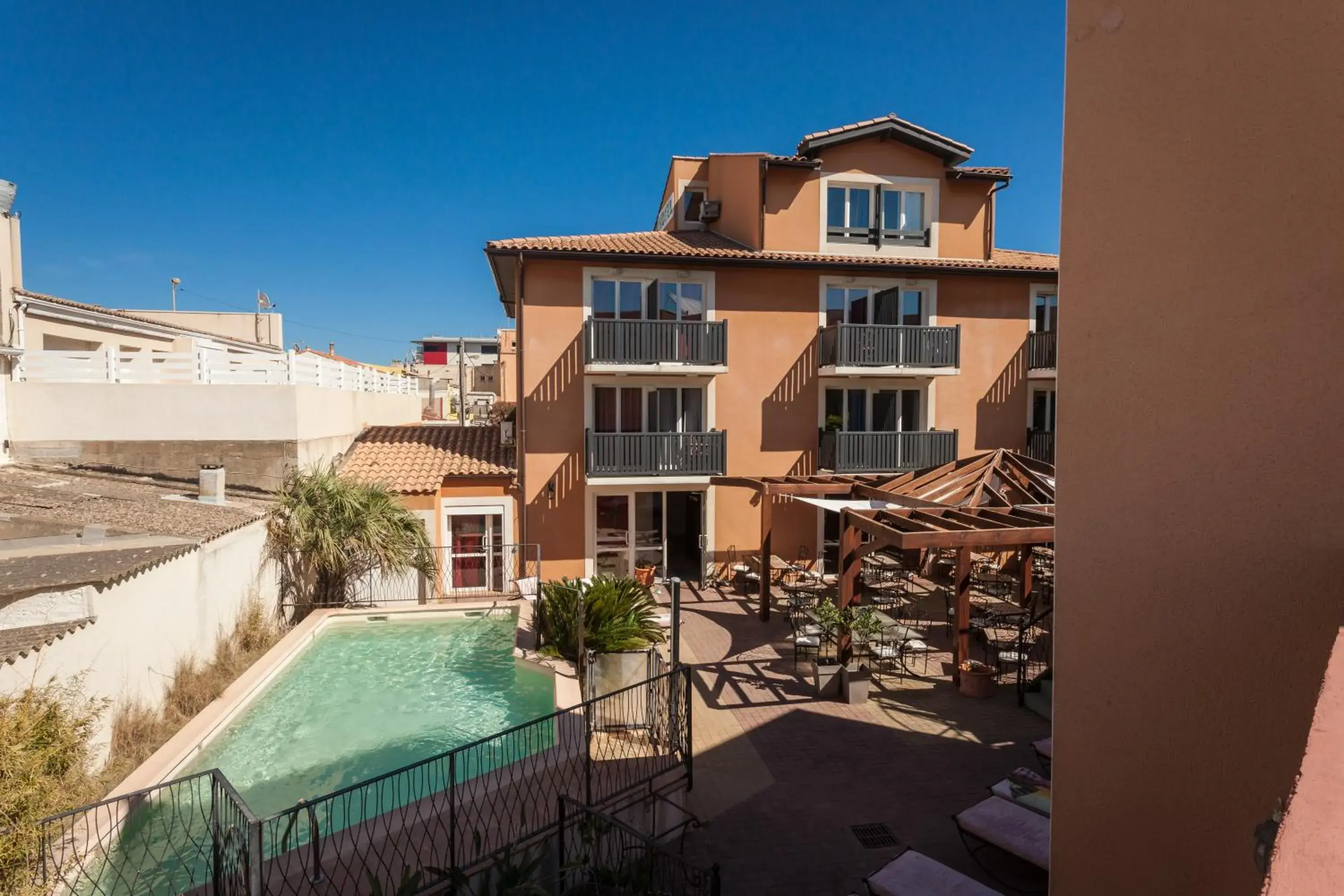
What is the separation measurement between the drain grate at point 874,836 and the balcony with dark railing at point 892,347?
1219cm

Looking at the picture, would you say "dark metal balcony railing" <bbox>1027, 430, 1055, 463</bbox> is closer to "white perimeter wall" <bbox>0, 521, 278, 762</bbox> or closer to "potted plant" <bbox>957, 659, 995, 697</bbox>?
"potted plant" <bbox>957, 659, 995, 697</bbox>

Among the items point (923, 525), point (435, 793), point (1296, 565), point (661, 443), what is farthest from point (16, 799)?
point (661, 443)

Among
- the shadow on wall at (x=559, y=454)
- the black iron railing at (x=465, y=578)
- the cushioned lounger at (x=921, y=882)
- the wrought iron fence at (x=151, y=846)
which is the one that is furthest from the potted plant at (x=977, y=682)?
the wrought iron fence at (x=151, y=846)

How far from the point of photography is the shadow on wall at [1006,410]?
19.3 meters

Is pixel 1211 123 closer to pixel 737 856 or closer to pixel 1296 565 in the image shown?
pixel 1296 565

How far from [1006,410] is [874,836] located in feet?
50.2

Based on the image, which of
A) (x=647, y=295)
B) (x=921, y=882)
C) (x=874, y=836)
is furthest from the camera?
(x=647, y=295)

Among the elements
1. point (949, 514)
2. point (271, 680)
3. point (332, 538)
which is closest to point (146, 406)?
point (332, 538)

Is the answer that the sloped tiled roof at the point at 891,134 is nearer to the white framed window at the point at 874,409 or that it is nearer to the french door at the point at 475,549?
the white framed window at the point at 874,409

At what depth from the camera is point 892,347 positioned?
58.1 ft

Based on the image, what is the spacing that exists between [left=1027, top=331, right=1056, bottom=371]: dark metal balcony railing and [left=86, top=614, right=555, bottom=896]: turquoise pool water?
15.9 meters

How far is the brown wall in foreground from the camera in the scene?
99.4 inches

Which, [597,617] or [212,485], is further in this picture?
[212,485]

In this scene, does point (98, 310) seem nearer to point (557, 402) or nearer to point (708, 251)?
point (557, 402)
